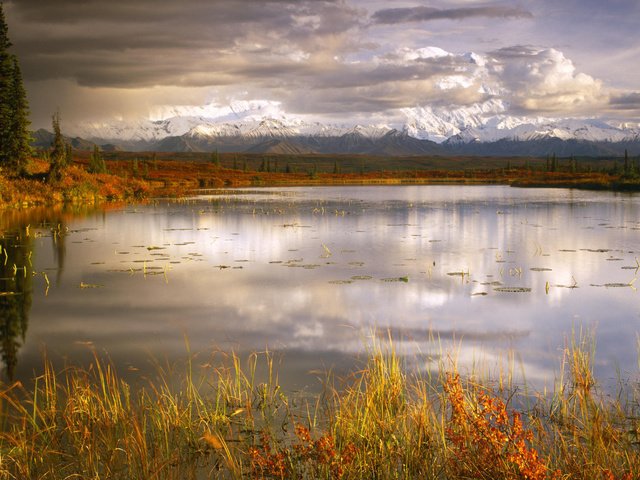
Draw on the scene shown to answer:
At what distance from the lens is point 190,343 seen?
12.4m

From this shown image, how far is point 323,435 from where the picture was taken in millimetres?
7648

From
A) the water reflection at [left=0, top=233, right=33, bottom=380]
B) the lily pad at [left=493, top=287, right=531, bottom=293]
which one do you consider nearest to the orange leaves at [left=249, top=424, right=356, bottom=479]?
the water reflection at [left=0, top=233, right=33, bottom=380]

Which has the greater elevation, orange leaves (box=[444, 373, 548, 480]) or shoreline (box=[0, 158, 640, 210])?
shoreline (box=[0, 158, 640, 210])

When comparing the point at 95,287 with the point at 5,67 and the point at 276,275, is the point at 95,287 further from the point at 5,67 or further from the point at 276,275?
the point at 5,67

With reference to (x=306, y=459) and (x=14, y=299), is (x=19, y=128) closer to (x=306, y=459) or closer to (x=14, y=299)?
(x=14, y=299)

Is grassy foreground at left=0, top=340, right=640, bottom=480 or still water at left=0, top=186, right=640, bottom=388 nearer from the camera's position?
grassy foreground at left=0, top=340, right=640, bottom=480

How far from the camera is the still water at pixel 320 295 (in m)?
11.9

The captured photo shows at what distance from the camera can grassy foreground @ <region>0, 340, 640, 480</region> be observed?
678 cm

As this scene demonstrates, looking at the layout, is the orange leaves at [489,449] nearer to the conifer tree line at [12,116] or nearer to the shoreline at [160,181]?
the shoreline at [160,181]

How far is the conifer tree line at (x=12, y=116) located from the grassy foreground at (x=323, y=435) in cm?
5149

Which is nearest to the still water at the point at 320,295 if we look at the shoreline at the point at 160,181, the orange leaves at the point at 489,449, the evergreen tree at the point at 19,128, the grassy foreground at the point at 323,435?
the grassy foreground at the point at 323,435

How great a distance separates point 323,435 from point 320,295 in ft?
31.3

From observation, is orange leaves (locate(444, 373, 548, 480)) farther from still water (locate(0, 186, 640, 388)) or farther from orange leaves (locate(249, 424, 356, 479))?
still water (locate(0, 186, 640, 388))

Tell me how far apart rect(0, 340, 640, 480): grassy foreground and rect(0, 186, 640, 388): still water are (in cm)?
139
